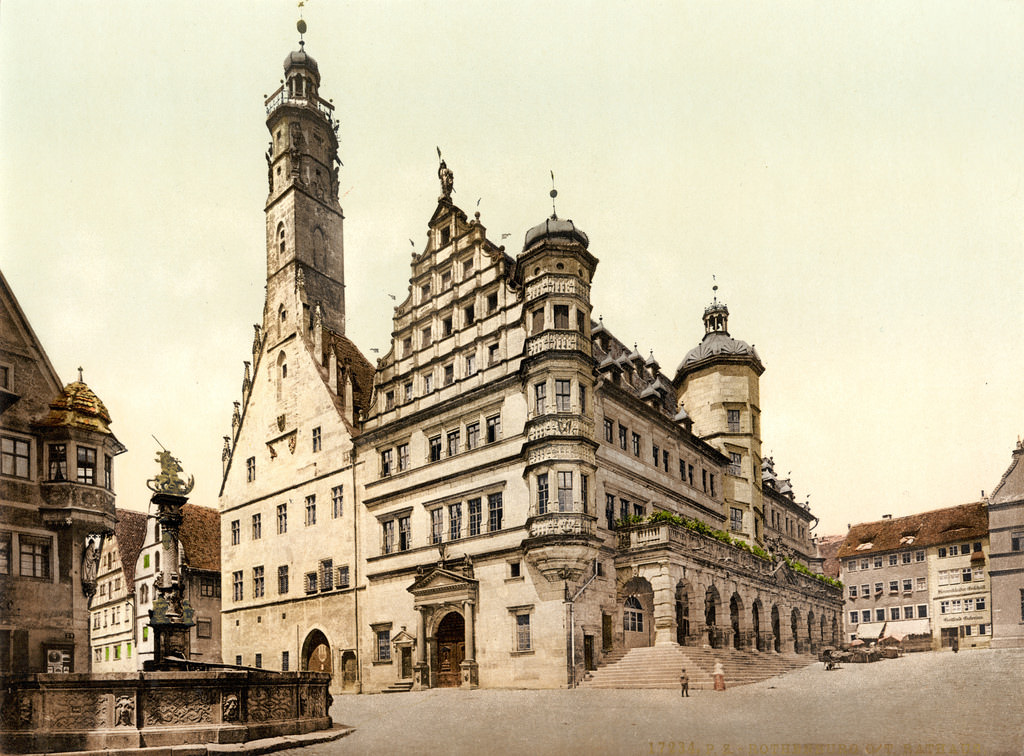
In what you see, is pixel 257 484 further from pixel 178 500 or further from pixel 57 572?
pixel 178 500

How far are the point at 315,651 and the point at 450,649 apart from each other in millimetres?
9824

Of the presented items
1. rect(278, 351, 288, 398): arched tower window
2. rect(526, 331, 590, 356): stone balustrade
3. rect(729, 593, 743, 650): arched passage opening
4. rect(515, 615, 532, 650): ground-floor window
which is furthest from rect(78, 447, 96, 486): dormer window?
rect(729, 593, 743, 650): arched passage opening

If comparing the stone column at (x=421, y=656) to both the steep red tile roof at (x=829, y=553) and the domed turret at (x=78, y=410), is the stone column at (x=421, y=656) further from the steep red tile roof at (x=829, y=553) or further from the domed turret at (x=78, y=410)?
the steep red tile roof at (x=829, y=553)

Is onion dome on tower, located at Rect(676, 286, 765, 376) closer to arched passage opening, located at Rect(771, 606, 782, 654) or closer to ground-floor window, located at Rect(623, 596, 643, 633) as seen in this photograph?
arched passage opening, located at Rect(771, 606, 782, 654)

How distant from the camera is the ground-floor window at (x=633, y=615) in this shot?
3706 cm

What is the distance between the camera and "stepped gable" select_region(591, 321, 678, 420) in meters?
40.3

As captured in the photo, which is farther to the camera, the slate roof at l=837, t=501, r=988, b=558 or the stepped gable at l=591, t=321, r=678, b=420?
the slate roof at l=837, t=501, r=988, b=558

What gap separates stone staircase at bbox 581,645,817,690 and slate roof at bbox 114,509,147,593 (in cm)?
3341

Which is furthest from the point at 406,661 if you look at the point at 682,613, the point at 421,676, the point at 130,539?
the point at 130,539

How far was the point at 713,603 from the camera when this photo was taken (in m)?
40.0

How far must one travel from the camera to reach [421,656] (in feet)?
125

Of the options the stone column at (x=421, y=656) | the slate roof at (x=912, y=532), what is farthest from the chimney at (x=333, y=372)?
the slate roof at (x=912, y=532)

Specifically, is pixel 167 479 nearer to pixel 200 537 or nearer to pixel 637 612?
pixel 637 612

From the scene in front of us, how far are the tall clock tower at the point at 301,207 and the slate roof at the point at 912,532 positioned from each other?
31741mm
